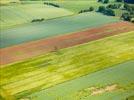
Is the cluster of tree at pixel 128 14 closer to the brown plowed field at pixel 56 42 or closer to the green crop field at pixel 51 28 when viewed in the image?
the green crop field at pixel 51 28

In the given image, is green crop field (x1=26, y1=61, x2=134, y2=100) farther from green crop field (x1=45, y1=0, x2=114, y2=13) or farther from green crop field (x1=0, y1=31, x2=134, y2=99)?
green crop field (x1=45, y1=0, x2=114, y2=13)

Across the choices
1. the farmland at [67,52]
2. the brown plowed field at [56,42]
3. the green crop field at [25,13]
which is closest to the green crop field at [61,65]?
the farmland at [67,52]

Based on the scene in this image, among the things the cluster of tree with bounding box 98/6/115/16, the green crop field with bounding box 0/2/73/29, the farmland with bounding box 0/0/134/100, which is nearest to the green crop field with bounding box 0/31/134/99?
the farmland with bounding box 0/0/134/100

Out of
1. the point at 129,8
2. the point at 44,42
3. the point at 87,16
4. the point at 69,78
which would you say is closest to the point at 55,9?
the point at 87,16

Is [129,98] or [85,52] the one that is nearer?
[129,98]

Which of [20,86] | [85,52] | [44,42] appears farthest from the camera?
[44,42]

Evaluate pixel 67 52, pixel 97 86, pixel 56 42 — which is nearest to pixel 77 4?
pixel 56 42

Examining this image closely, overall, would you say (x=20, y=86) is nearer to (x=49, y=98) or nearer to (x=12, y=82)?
(x=12, y=82)
